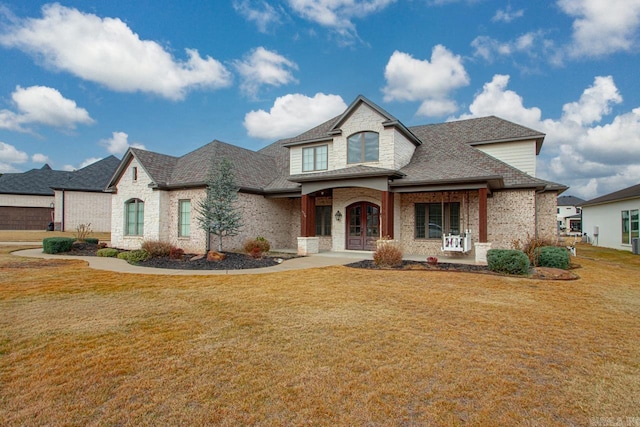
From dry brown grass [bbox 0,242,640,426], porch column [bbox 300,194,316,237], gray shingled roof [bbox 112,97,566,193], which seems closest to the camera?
dry brown grass [bbox 0,242,640,426]

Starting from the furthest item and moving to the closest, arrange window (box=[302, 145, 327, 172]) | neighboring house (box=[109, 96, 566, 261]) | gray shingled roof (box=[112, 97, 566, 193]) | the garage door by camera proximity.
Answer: the garage door → window (box=[302, 145, 327, 172]) → neighboring house (box=[109, 96, 566, 261]) → gray shingled roof (box=[112, 97, 566, 193])

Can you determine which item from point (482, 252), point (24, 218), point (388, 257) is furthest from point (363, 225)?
point (24, 218)

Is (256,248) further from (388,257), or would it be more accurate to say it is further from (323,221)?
(388,257)

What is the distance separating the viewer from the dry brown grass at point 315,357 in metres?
2.97

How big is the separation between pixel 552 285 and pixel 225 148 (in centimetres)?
1680

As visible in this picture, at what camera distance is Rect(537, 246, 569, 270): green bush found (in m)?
11.2

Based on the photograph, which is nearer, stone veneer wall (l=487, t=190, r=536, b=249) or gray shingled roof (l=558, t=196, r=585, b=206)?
stone veneer wall (l=487, t=190, r=536, b=249)

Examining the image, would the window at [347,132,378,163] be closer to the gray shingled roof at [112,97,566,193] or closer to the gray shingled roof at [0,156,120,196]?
the gray shingled roof at [112,97,566,193]

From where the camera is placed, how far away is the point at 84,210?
98.7 ft

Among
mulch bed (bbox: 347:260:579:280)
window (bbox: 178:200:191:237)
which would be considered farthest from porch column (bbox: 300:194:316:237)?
window (bbox: 178:200:191:237)

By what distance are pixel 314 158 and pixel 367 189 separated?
11.2ft

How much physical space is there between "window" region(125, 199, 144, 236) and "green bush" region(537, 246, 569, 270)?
18269 mm

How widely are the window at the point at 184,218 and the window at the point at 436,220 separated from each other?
38.0 ft

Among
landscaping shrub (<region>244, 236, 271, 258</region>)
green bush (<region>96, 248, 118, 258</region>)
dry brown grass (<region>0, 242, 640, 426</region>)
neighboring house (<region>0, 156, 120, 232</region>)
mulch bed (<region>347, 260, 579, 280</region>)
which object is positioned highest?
neighboring house (<region>0, 156, 120, 232</region>)
